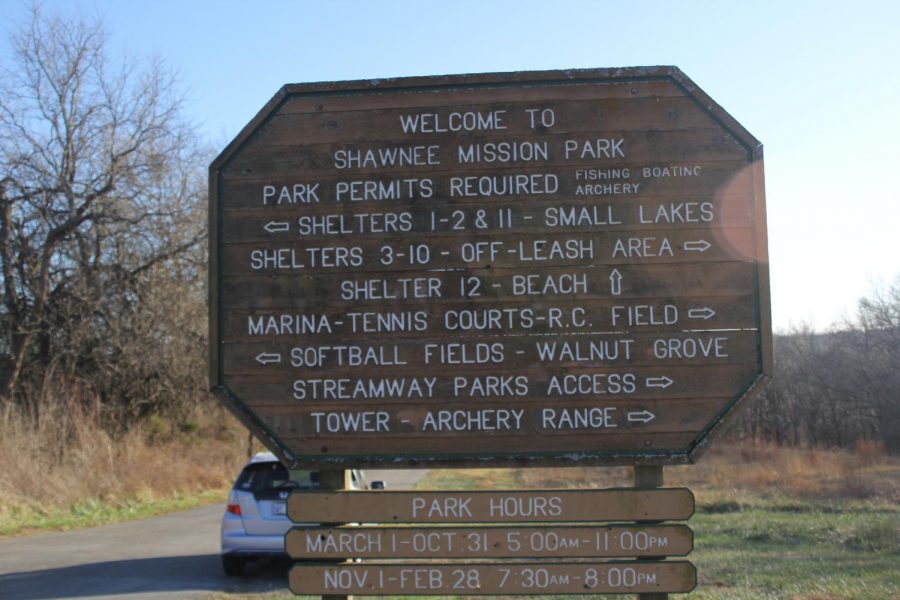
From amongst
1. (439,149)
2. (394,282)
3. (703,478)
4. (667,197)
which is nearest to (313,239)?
(394,282)

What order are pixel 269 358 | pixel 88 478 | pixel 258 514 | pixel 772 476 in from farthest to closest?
pixel 772 476
pixel 88 478
pixel 258 514
pixel 269 358

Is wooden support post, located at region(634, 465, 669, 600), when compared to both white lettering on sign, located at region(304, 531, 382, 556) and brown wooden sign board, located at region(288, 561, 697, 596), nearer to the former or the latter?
brown wooden sign board, located at region(288, 561, 697, 596)

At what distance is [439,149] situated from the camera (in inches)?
243

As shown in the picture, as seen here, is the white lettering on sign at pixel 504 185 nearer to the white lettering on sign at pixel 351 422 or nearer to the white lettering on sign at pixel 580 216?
the white lettering on sign at pixel 580 216

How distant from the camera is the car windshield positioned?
1218 cm

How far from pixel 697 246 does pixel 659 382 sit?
0.93 m

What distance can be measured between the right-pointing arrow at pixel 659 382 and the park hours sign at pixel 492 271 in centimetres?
1

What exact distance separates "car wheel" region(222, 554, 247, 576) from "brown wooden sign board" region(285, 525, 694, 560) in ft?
21.9

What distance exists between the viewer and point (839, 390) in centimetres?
5828

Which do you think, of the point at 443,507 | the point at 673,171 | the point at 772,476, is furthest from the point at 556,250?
the point at 772,476

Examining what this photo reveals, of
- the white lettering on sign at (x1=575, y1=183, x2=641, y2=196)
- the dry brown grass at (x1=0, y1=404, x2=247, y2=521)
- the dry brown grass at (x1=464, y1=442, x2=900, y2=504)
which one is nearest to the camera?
the white lettering on sign at (x1=575, y1=183, x2=641, y2=196)

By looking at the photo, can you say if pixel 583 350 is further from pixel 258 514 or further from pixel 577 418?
pixel 258 514

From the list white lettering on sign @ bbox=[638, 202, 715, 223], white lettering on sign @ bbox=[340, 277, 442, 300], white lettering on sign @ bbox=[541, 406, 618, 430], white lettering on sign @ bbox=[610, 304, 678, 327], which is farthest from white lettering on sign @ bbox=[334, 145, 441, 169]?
white lettering on sign @ bbox=[541, 406, 618, 430]

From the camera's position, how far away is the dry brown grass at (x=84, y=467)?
20188 millimetres
